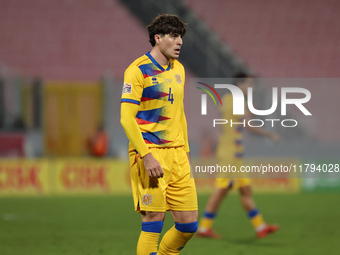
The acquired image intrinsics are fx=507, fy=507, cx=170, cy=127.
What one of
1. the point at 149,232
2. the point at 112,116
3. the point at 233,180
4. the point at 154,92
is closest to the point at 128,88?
the point at 154,92

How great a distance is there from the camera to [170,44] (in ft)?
11.5

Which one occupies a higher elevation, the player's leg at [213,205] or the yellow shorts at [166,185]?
the yellow shorts at [166,185]

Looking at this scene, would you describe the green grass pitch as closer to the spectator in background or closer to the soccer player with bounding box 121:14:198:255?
the spectator in background

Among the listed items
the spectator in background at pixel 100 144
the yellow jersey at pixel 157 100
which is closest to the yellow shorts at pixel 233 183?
the yellow jersey at pixel 157 100

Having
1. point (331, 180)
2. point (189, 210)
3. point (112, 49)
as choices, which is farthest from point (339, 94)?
point (189, 210)

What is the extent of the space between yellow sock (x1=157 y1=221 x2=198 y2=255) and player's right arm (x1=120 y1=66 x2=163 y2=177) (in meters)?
0.51

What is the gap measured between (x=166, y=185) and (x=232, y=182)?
272 centimetres

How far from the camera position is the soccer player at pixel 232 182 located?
615 cm

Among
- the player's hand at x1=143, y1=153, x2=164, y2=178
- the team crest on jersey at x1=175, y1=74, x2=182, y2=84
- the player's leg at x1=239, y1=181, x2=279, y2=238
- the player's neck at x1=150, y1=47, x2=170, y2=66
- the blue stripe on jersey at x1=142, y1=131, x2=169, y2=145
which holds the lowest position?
the player's leg at x1=239, y1=181, x2=279, y2=238

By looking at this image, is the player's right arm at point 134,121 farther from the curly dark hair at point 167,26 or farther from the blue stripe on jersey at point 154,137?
the curly dark hair at point 167,26

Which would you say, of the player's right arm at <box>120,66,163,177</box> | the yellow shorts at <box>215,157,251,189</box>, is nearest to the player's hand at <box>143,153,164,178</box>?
the player's right arm at <box>120,66,163,177</box>

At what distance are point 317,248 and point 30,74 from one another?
440 inches

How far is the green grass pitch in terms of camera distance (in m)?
5.58

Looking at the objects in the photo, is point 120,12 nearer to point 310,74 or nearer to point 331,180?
point 310,74
